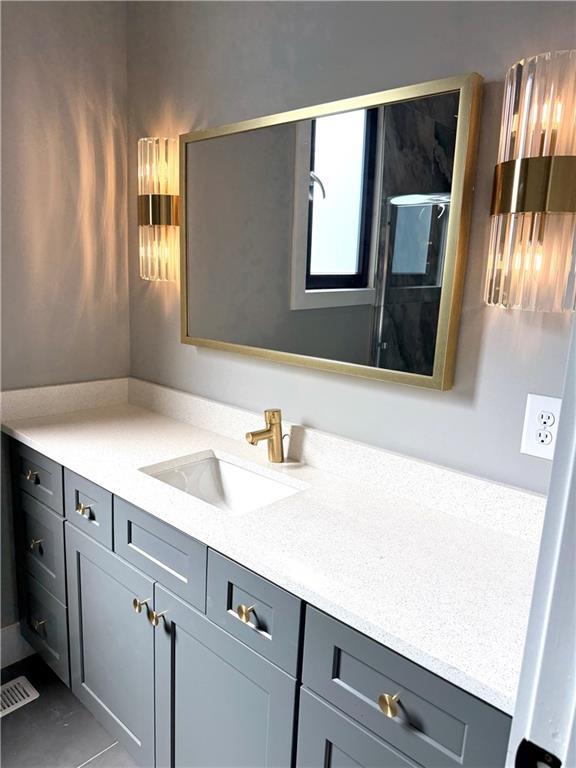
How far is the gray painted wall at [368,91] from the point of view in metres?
1.15

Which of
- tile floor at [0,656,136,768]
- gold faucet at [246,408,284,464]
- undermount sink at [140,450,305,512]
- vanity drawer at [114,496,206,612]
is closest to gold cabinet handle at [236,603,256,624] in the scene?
vanity drawer at [114,496,206,612]

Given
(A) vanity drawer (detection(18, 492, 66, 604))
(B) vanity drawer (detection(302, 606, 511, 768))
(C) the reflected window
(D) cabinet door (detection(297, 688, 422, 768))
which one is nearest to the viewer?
(B) vanity drawer (detection(302, 606, 511, 768))

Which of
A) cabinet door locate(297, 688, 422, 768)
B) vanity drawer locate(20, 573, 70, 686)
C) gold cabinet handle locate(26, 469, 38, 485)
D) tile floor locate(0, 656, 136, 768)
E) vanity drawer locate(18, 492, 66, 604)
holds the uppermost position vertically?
gold cabinet handle locate(26, 469, 38, 485)

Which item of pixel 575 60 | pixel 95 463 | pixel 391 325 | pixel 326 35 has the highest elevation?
pixel 326 35

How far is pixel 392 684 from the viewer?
861 mm

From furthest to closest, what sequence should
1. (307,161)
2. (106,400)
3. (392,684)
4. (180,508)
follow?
1. (106,400)
2. (307,161)
3. (180,508)
4. (392,684)

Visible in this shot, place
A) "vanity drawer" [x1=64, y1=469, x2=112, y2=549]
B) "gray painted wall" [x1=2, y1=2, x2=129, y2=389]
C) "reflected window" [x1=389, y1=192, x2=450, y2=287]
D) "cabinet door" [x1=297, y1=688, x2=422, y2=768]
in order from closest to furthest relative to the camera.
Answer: "cabinet door" [x1=297, y1=688, x2=422, y2=768] < "reflected window" [x1=389, y1=192, x2=450, y2=287] < "vanity drawer" [x1=64, y1=469, x2=112, y2=549] < "gray painted wall" [x1=2, y1=2, x2=129, y2=389]

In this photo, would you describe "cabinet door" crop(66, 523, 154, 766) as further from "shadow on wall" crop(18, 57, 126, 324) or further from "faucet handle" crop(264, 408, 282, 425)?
"shadow on wall" crop(18, 57, 126, 324)

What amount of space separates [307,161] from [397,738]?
1334mm

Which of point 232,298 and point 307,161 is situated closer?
point 307,161

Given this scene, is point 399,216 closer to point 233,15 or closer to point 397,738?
point 233,15

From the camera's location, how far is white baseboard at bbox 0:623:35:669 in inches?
77.4

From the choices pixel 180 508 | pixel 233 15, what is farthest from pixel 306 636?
pixel 233 15

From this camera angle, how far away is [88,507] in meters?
1.51
